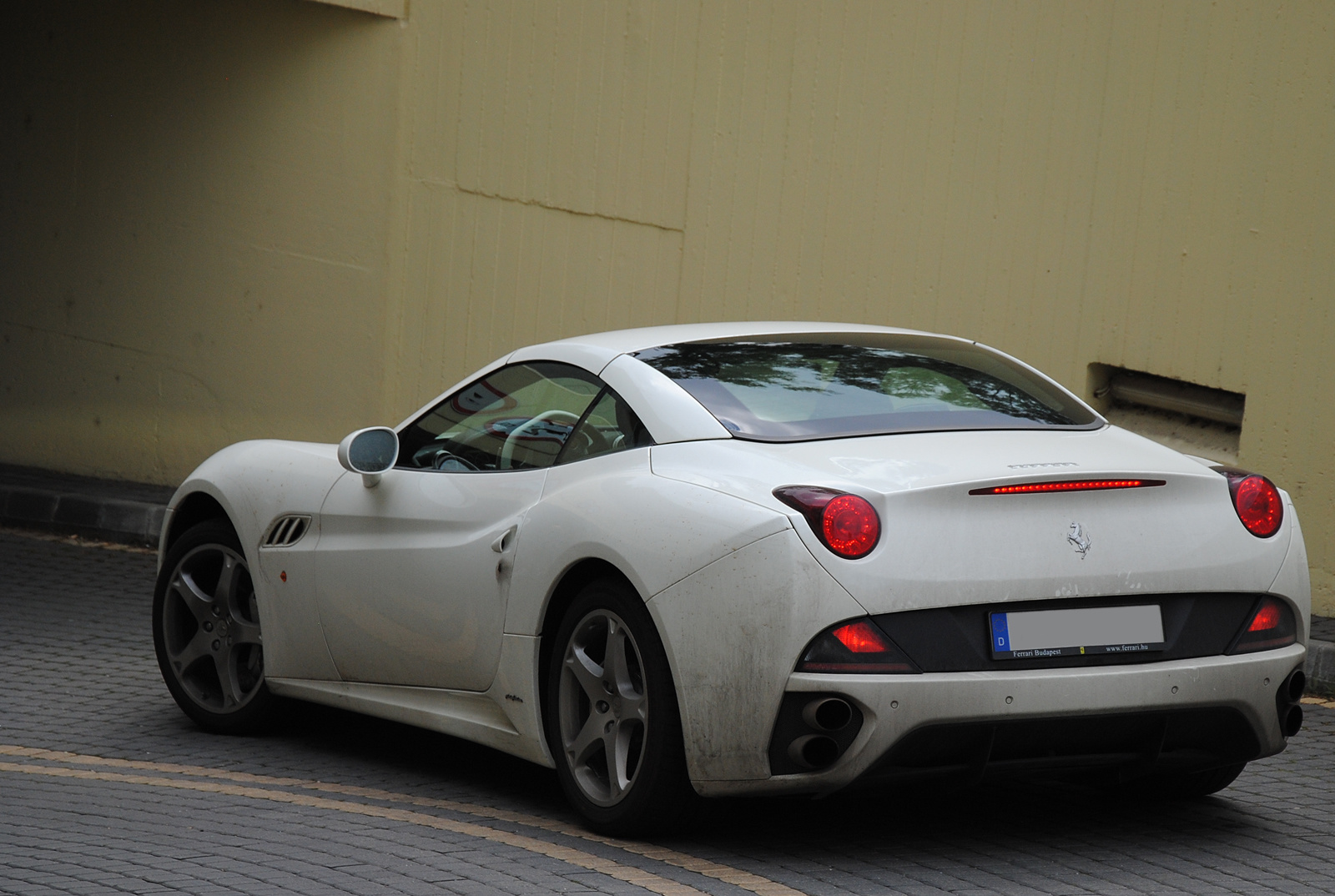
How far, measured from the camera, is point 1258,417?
348 inches

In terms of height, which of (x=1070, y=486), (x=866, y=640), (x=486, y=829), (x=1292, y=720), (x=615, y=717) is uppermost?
(x=1070, y=486)

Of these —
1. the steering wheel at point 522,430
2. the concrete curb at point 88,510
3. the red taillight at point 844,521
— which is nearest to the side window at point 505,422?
the steering wheel at point 522,430

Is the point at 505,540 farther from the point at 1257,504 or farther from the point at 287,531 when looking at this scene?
the point at 1257,504

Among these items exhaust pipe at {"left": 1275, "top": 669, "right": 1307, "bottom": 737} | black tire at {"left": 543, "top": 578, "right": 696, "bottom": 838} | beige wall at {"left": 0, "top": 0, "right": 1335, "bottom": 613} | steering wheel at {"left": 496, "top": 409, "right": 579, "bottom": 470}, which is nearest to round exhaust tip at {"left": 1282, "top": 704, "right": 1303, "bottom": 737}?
exhaust pipe at {"left": 1275, "top": 669, "right": 1307, "bottom": 737}

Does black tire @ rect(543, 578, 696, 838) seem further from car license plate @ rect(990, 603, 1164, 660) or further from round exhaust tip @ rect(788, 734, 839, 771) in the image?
car license plate @ rect(990, 603, 1164, 660)

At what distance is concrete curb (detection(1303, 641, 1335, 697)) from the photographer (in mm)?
7340

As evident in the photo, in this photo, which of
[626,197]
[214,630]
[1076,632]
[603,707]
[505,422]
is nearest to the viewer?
[1076,632]

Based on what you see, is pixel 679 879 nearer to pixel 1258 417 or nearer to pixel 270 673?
pixel 270 673

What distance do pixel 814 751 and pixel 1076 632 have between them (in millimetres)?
712

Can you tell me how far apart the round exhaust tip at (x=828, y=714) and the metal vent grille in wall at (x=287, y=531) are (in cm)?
235

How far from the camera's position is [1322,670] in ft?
24.2

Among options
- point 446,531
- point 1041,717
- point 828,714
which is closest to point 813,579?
point 828,714

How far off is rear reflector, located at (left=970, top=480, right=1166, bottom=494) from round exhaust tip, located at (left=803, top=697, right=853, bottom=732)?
0.62 metres

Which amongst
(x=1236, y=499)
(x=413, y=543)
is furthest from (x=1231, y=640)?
(x=413, y=543)
